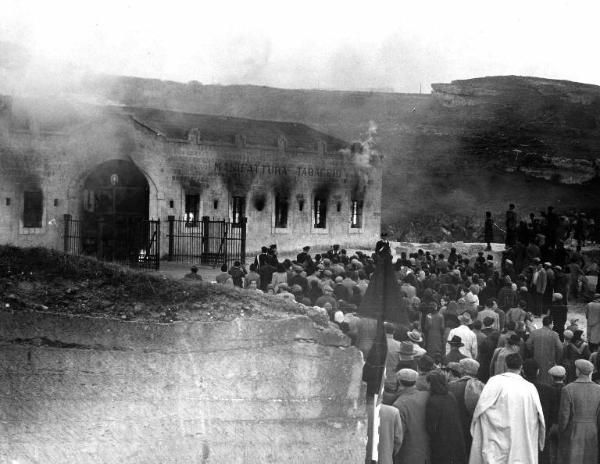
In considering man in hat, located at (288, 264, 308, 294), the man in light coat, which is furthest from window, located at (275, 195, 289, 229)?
the man in light coat

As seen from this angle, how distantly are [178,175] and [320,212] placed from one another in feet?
23.2

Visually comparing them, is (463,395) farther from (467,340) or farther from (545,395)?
(467,340)

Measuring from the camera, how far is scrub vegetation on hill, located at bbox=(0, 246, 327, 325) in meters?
6.52

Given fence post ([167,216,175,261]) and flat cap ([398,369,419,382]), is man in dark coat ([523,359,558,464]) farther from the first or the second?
fence post ([167,216,175,261])

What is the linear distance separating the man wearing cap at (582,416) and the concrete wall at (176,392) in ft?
7.30

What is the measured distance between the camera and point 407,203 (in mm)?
59781

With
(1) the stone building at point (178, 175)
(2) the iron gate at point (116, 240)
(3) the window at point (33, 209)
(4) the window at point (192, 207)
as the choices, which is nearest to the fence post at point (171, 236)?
(1) the stone building at point (178, 175)

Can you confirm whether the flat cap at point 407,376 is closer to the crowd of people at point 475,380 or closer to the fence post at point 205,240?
the crowd of people at point 475,380

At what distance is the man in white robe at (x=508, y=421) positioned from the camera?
22.0 ft

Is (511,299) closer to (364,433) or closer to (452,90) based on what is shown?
(364,433)

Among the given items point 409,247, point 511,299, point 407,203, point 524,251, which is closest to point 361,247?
point 409,247

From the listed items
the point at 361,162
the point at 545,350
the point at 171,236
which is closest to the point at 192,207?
the point at 171,236

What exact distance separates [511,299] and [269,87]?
213 feet

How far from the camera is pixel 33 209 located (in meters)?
26.6
